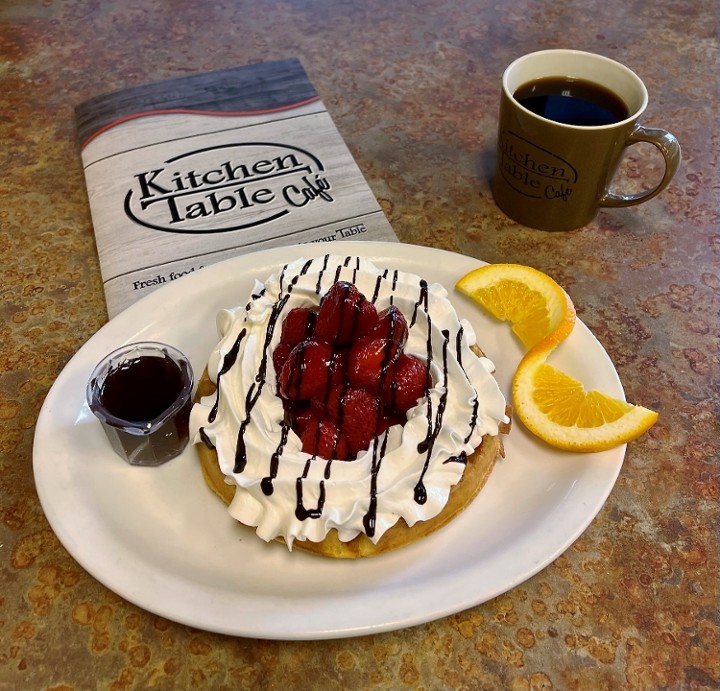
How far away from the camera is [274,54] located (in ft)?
7.75

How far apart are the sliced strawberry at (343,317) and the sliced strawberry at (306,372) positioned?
6 cm

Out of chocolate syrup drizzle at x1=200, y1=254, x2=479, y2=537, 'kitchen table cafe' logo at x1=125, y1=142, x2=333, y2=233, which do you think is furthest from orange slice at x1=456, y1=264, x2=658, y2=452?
'kitchen table cafe' logo at x1=125, y1=142, x2=333, y2=233

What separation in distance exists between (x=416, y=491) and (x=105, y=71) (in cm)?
198

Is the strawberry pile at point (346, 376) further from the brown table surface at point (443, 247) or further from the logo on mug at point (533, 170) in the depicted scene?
the logo on mug at point (533, 170)

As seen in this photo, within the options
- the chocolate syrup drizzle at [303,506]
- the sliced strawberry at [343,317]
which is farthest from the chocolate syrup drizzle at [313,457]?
the sliced strawberry at [343,317]

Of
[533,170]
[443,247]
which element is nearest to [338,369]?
[443,247]

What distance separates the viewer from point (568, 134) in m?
1.49

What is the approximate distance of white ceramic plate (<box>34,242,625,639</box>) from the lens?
979 millimetres

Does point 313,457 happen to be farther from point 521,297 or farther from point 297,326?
point 521,297

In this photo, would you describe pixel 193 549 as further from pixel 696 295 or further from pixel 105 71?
pixel 105 71

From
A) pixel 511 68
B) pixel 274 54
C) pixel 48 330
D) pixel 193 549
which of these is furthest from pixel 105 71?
pixel 193 549

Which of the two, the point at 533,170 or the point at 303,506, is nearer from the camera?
the point at 303,506

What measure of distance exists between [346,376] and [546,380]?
412 mm

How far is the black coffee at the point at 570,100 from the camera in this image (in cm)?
162
